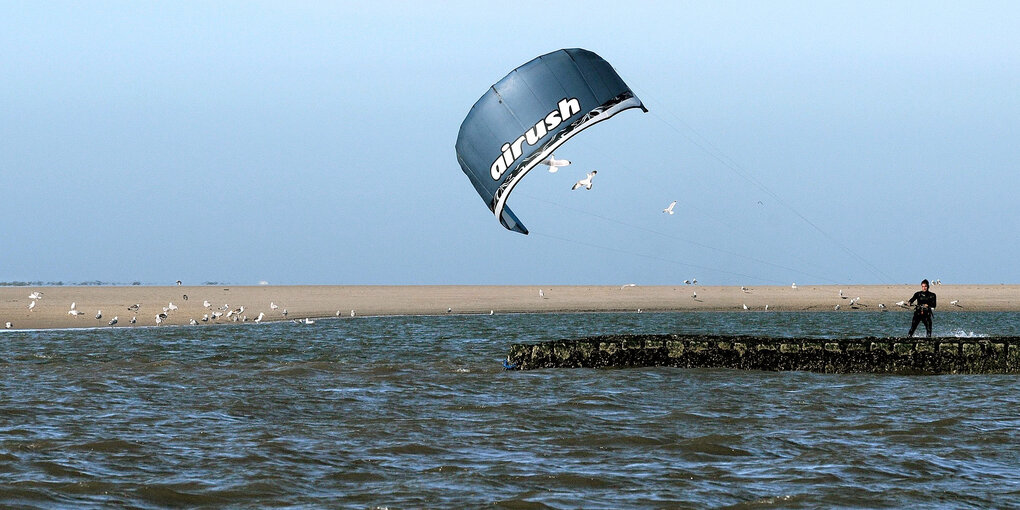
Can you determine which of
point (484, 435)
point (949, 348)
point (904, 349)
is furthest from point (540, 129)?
point (484, 435)

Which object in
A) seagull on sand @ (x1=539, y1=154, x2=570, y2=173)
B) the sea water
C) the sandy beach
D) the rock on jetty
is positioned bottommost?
the sea water

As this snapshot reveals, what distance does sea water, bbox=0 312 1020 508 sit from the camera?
1152cm

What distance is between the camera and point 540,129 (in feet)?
82.2

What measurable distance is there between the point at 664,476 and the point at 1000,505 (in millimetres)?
3476

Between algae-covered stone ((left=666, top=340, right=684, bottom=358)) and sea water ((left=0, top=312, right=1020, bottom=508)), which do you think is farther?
algae-covered stone ((left=666, top=340, right=684, bottom=358))

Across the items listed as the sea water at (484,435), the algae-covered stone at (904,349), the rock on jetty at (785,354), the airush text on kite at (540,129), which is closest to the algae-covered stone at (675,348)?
the rock on jetty at (785,354)

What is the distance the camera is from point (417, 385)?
71.9 feet

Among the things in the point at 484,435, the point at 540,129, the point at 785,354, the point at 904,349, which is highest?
Answer: the point at 540,129

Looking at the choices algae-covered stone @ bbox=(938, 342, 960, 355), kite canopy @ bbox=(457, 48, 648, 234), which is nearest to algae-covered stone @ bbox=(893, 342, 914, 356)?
algae-covered stone @ bbox=(938, 342, 960, 355)

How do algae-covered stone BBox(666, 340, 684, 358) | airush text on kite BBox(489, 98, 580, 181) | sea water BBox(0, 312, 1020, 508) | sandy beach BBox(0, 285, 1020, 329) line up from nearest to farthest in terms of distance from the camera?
1. sea water BBox(0, 312, 1020, 508)
2. airush text on kite BBox(489, 98, 580, 181)
3. algae-covered stone BBox(666, 340, 684, 358)
4. sandy beach BBox(0, 285, 1020, 329)

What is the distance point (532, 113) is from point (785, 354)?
8145 millimetres

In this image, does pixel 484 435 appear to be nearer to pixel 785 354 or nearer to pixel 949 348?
pixel 785 354

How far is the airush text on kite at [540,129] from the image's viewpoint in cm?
2505

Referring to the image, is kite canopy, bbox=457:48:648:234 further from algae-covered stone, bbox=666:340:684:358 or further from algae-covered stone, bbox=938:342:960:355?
algae-covered stone, bbox=938:342:960:355
